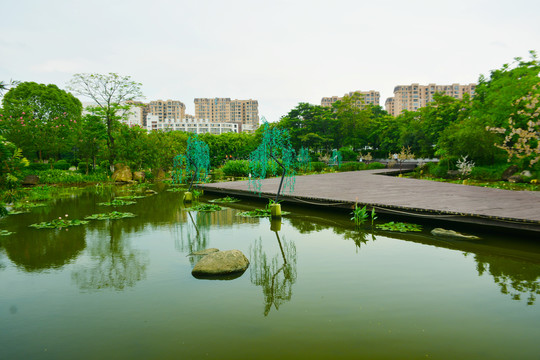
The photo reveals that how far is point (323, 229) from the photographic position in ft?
36.0

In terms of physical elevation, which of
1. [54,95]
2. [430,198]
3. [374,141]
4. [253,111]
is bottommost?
[430,198]

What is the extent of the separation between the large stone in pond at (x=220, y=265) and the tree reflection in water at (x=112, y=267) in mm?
1152

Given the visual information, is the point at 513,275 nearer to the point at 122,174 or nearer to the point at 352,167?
the point at 122,174

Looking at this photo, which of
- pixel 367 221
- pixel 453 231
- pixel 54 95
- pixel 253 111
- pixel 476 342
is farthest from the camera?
pixel 253 111

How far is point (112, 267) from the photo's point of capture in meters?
7.43

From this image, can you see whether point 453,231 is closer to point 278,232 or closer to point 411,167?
point 278,232

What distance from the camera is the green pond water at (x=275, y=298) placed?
4.34m

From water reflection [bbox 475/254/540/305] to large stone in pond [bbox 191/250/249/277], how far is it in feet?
15.7

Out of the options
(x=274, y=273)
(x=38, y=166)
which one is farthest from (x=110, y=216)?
(x=38, y=166)

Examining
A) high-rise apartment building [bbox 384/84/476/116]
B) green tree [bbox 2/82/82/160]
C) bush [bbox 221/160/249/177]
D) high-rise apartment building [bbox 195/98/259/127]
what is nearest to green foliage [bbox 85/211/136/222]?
green tree [bbox 2/82/82/160]

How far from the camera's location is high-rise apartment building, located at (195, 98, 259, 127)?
627 feet

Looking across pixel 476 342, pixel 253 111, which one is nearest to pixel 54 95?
pixel 476 342

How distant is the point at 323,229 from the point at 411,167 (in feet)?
85.1

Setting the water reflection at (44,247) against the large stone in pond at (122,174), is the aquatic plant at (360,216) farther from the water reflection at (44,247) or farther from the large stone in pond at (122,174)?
the large stone in pond at (122,174)
